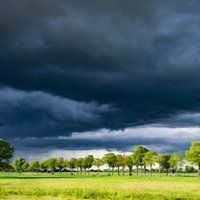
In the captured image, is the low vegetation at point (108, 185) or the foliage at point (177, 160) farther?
the foliage at point (177, 160)

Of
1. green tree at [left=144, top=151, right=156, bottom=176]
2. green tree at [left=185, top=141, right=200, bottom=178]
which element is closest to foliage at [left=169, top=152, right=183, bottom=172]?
green tree at [left=144, top=151, right=156, bottom=176]

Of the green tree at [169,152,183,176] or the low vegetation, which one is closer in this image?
the low vegetation

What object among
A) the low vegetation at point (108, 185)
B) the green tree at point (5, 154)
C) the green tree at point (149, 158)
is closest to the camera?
the low vegetation at point (108, 185)

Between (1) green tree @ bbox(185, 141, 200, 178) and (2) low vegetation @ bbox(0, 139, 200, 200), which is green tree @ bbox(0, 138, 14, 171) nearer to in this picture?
(2) low vegetation @ bbox(0, 139, 200, 200)

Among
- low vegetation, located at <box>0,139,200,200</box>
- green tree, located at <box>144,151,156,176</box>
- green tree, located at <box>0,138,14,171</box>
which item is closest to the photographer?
low vegetation, located at <box>0,139,200,200</box>

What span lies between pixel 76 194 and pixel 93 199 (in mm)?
4474

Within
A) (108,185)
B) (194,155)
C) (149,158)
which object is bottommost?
(108,185)

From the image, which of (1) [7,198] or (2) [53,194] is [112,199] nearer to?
(2) [53,194]

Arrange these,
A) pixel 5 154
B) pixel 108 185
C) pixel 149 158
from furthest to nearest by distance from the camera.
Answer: pixel 149 158 → pixel 5 154 → pixel 108 185

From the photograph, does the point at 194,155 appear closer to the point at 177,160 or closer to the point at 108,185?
the point at 177,160

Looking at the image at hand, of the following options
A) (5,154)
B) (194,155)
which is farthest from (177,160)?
(5,154)

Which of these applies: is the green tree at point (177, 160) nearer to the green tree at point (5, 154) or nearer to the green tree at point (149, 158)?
the green tree at point (149, 158)

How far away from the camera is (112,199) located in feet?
131

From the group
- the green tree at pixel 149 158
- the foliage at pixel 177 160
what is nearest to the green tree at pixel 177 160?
the foliage at pixel 177 160
